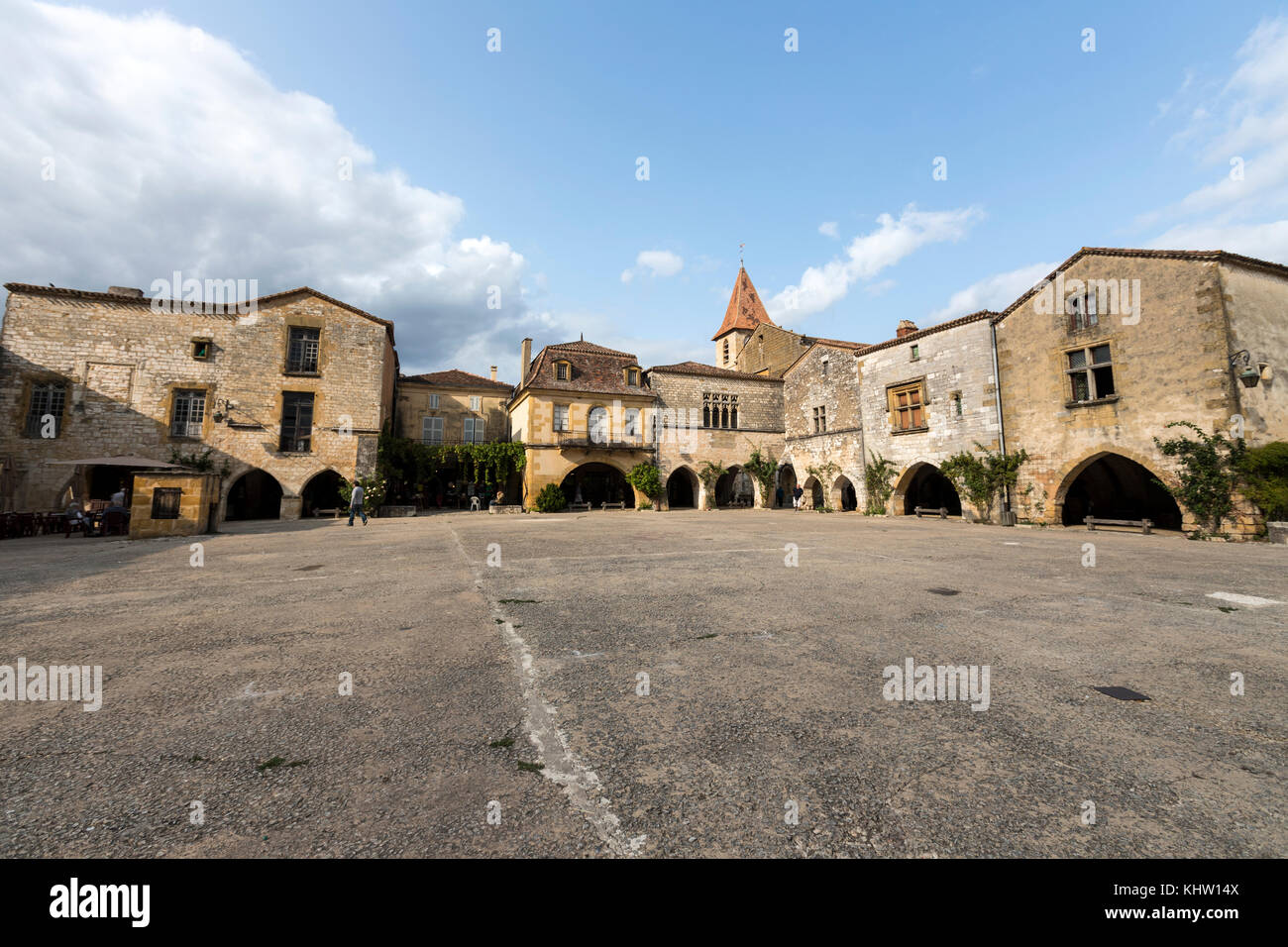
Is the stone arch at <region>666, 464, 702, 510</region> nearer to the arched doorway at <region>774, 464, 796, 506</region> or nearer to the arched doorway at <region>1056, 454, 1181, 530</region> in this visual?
the arched doorway at <region>774, 464, 796, 506</region>

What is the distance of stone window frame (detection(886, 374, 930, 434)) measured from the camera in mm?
20766

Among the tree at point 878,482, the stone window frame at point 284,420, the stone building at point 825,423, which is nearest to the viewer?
the stone window frame at point 284,420

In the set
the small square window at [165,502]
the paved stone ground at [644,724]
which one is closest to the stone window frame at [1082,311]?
the paved stone ground at [644,724]

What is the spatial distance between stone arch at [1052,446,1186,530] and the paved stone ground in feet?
49.9

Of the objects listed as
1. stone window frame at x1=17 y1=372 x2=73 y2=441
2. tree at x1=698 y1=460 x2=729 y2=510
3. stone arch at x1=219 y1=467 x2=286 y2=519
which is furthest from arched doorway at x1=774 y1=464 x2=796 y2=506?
stone window frame at x1=17 y1=372 x2=73 y2=441

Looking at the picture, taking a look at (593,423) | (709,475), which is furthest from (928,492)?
(593,423)

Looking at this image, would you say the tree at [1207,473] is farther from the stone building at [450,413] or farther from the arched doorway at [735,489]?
the stone building at [450,413]

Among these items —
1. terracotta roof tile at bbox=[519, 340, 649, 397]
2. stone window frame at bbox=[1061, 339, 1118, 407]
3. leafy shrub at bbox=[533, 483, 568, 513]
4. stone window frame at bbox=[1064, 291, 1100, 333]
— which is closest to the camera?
stone window frame at bbox=[1061, 339, 1118, 407]

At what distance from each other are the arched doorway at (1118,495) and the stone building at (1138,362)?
9cm

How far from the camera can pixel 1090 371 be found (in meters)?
15.3

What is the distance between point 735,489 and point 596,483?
31.5 ft

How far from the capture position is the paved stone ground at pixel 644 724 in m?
1.86
